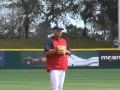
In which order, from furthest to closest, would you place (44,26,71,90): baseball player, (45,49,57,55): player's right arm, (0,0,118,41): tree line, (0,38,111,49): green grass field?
1. (0,0,118,41): tree line
2. (0,38,111,49): green grass field
3. (44,26,71,90): baseball player
4. (45,49,57,55): player's right arm

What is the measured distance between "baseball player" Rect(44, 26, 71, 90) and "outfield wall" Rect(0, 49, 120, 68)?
19544 mm

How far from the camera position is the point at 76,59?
31.7 meters

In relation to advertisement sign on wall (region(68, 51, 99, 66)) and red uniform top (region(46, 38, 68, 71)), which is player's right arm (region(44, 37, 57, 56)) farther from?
advertisement sign on wall (region(68, 51, 99, 66))

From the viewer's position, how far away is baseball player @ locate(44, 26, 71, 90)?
38.2 feet

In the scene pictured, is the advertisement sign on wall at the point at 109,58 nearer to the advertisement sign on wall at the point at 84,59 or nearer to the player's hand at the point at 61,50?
the advertisement sign on wall at the point at 84,59

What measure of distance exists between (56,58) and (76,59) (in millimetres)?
19897

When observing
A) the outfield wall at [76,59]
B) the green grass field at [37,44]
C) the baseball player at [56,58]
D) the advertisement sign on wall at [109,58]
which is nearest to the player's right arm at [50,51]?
the baseball player at [56,58]

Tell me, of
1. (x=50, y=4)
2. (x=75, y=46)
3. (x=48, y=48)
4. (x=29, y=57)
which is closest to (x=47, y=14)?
(x=50, y=4)

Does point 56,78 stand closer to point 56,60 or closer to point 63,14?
point 56,60

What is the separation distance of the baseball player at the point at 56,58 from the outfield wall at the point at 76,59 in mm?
19544

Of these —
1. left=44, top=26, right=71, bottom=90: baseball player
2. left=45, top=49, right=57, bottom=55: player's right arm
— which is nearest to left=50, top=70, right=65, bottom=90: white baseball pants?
left=44, top=26, right=71, bottom=90: baseball player

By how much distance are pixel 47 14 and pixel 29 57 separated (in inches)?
952

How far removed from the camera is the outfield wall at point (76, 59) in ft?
103

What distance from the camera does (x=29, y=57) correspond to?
32031mm
